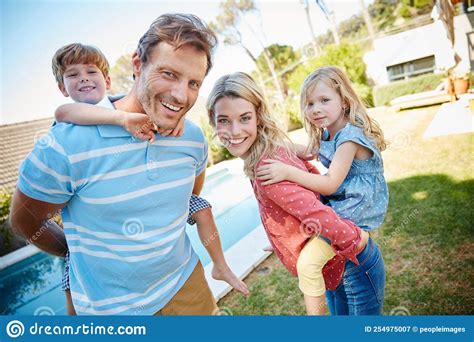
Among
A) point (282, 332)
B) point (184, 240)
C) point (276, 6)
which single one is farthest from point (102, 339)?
point (276, 6)

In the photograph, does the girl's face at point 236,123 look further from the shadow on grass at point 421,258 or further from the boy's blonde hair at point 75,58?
the shadow on grass at point 421,258

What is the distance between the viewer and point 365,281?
3.84 ft

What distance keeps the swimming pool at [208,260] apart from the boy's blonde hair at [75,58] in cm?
87

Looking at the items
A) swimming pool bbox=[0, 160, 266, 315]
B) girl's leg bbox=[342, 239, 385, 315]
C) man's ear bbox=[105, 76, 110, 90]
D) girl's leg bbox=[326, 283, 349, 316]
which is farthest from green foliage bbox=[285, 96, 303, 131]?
man's ear bbox=[105, 76, 110, 90]

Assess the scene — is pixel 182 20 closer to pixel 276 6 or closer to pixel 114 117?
pixel 114 117

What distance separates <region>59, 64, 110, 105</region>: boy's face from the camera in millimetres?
1279

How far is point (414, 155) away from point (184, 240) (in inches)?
53.8

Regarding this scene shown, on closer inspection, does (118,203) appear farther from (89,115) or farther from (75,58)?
(75,58)

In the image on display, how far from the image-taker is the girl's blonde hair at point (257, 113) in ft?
3.51

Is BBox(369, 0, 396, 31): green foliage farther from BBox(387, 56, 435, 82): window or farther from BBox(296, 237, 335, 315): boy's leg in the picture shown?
BBox(296, 237, 335, 315): boy's leg

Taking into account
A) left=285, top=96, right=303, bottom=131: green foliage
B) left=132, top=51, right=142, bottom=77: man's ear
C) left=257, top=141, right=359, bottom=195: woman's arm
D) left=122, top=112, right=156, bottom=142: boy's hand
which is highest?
left=132, top=51, right=142, bottom=77: man's ear

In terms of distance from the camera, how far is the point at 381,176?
3.94ft

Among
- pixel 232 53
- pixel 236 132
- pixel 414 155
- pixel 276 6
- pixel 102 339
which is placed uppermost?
pixel 276 6

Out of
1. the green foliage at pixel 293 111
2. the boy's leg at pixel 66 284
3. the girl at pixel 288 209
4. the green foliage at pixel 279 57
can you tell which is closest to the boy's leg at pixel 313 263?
the girl at pixel 288 209
